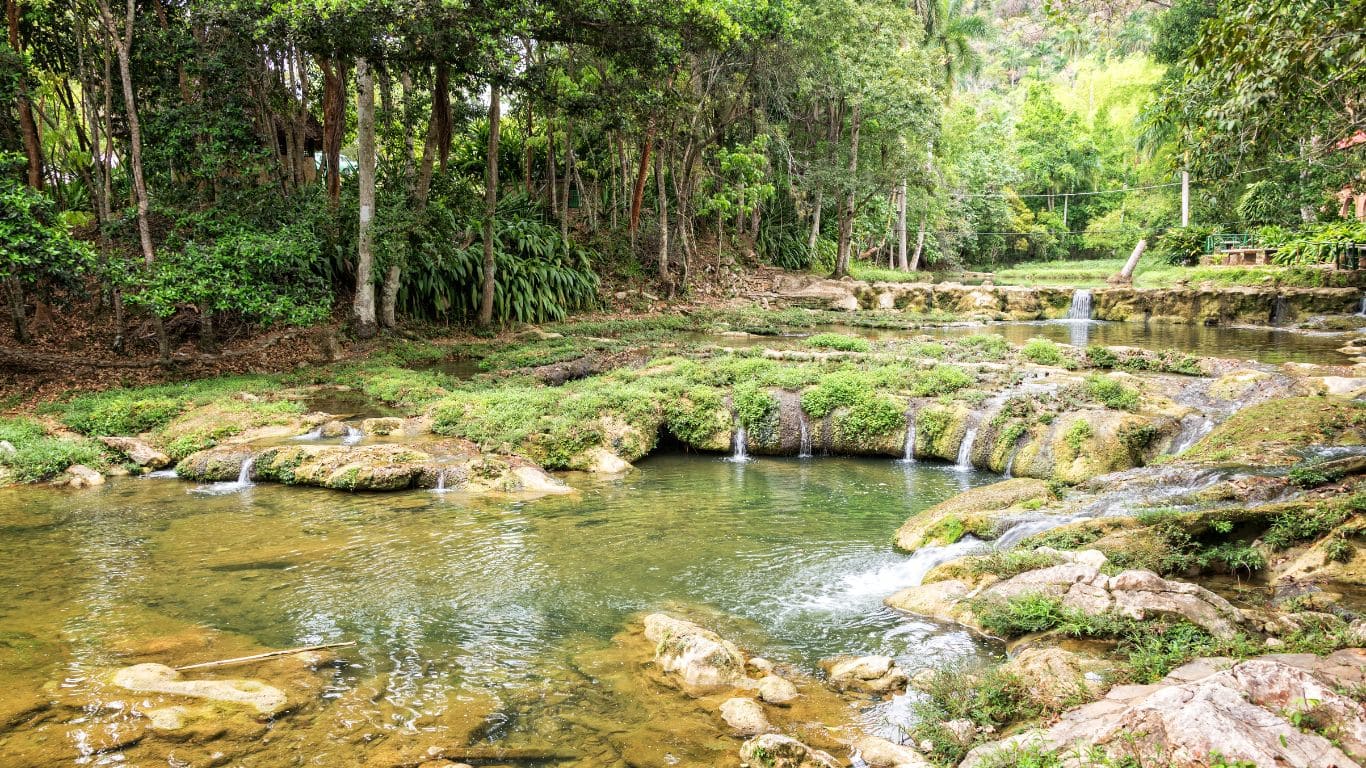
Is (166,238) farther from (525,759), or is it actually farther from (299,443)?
(525,759)

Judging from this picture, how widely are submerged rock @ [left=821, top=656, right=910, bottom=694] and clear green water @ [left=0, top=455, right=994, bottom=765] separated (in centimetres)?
24

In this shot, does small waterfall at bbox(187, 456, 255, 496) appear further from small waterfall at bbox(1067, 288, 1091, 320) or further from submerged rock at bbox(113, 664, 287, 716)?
small waterfall at bbox(1067, 288, 1091, 320)

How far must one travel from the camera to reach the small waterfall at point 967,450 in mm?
11648

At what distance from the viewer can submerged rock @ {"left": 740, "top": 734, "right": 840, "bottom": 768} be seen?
4289mm

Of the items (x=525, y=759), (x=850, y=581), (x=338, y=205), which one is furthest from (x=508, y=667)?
(x=338, y=205)

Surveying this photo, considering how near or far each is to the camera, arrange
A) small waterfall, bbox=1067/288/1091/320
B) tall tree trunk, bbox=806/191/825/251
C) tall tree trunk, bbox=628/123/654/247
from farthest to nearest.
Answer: tall tree trunk, bbox=806/191/825/251 < small waterfall, bbox=1067/288/1091/320 < tall tree trunk, bbox=628/123/654/247

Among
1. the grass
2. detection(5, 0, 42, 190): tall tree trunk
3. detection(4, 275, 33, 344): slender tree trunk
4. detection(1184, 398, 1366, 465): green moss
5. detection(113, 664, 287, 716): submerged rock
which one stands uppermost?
detection(5, 0, 42, 190): tall tree trunk

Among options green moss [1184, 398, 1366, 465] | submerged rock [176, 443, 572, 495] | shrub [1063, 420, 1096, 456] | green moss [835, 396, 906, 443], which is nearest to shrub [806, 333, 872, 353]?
green moss [835, 396, 906, 443]

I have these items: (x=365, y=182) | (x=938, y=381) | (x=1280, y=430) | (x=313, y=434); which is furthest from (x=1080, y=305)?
(x=313, y=434)

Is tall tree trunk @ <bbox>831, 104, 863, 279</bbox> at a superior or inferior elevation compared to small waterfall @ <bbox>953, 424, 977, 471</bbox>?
superior

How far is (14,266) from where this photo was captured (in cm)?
1128

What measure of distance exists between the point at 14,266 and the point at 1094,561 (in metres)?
13.5

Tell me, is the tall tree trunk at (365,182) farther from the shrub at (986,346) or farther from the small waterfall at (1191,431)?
the small waterfall at (1191,431)

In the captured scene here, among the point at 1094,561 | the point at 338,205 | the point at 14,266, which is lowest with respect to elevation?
the point at 1094,561
